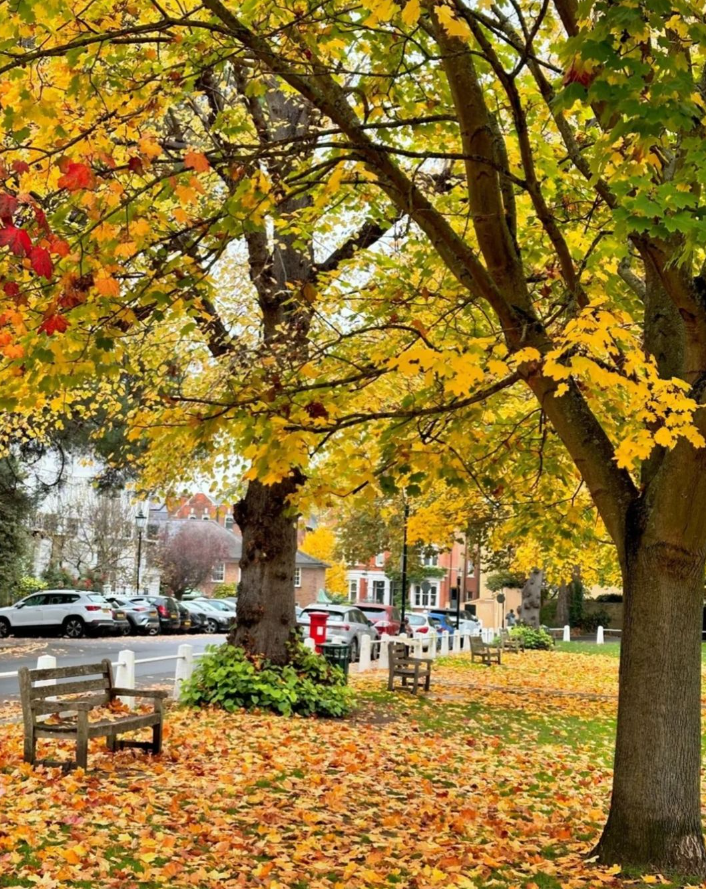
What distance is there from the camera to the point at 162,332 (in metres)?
16.6

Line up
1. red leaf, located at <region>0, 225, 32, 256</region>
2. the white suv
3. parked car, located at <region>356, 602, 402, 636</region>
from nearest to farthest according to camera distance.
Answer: red leaf, located at <region>0, 225, 32, 256</region>, the white suv, parked car, located at <region>356, 602, 402, 636</region>

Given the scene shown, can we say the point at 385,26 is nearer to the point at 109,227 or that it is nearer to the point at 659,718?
the point at 109,227

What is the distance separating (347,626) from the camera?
27562mm

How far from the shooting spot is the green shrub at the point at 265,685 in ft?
42.3

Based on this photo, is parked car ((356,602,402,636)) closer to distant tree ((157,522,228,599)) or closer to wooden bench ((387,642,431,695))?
wooden bench ((387,642,431,695))

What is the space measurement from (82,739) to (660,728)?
459 centimetres

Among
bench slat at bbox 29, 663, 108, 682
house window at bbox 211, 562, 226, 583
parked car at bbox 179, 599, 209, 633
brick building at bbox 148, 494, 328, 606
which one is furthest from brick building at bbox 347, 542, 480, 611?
bench slat at bbox 29, 663, 108, 682

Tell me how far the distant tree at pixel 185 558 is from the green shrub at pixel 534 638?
21.8m

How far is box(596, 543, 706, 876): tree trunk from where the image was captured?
626cm

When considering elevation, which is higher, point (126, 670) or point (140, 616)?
point (126, 670)

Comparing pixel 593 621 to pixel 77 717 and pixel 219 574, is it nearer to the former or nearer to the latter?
A: pixel 219 574

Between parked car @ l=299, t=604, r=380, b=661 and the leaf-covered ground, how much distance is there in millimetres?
14334

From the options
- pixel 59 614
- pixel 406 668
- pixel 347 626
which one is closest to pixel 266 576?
pixel 406 668

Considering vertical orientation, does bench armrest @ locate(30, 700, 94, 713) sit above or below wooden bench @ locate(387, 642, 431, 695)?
above
